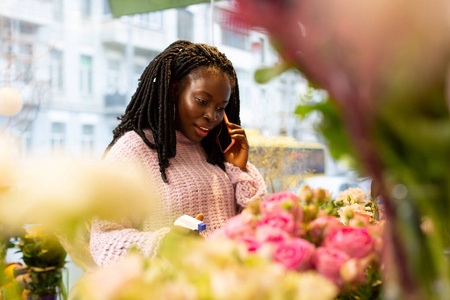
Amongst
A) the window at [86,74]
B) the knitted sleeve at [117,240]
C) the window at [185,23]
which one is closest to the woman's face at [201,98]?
the knitted sleeve at [117,240]

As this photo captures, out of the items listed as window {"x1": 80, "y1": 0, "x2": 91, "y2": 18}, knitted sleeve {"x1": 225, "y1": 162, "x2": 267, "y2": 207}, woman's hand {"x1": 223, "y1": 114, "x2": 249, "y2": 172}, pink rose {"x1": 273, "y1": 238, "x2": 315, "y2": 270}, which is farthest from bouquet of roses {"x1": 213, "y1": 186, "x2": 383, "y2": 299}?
window {"x1": 80, "y1": 0, "x2": 91, "y2": 18}

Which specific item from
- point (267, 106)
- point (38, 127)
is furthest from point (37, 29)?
point (267, 106)

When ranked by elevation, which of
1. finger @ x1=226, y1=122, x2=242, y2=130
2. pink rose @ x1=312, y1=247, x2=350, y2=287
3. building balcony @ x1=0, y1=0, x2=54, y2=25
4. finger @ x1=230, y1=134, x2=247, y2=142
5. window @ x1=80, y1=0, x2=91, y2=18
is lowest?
pink rose @ x1=312, y1=247, x2=350, y2=287

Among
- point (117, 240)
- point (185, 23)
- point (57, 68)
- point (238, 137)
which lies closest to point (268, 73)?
point (117, 240)

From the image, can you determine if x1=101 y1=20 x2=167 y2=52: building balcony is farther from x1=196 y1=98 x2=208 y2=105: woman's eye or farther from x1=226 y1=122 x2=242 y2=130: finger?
x1=196 y1=98 x2=208 y2=105: woman's eye

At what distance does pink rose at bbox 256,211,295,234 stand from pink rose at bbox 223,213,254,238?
11 millimetres

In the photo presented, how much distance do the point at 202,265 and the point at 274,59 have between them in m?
0.17

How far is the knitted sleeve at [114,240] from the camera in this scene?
2.86 feet

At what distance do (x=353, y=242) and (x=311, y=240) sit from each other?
5 centimetres

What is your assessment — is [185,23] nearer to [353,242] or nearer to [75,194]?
[353,242]

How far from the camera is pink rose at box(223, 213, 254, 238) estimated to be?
0.46 meters

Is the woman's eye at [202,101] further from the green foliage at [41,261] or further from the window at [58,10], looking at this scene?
the window at [58,10]

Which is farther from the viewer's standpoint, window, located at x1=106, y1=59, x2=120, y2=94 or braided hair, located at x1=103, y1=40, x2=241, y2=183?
window, located at x1=106, y1=59, x2=120, y2=94

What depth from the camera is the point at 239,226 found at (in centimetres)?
46
